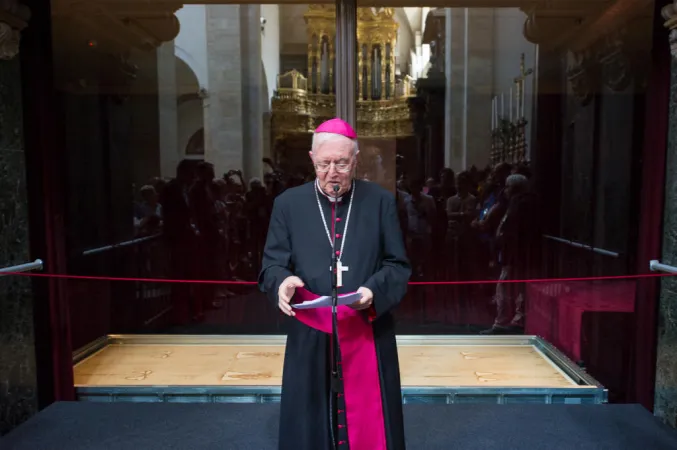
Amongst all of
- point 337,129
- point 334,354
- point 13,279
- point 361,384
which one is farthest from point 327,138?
point 13,279

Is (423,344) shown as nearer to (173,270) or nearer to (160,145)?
(173,270)

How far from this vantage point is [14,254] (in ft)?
10.6

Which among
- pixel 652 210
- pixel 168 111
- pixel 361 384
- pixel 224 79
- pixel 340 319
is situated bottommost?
pixel 361 384

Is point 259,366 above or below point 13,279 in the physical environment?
below

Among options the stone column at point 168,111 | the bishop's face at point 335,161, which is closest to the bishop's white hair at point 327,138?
the bishop's face at point 335,161

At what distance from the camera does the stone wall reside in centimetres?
313

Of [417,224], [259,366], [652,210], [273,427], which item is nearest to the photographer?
[273,427]

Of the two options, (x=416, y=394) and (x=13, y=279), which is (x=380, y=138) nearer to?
(x=416, y=394)

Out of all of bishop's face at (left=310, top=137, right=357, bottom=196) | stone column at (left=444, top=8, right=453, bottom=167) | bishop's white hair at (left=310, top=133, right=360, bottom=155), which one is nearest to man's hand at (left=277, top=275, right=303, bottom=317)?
bishop's face at (left=310, top=137, right=357, bottom=196)

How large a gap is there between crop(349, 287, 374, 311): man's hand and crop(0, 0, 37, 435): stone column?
2.42m

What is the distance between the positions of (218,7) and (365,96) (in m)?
1.36

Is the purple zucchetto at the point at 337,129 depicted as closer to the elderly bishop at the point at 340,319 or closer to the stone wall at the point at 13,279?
the elderly bishop at the point at 340,319

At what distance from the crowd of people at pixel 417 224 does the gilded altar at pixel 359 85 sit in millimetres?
407

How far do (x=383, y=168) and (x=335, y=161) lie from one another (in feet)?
6.77
